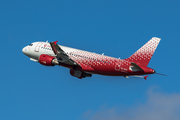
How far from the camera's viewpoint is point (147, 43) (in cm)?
4516

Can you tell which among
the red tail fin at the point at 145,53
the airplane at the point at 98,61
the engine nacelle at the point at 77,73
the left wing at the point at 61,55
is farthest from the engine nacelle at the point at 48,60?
the red tail fin at the point at 145,53

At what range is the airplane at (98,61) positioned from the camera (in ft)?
142

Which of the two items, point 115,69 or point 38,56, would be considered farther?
point 38,56

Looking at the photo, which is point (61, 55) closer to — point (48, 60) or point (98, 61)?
point (48, 60)

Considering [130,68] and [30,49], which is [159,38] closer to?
[130,68]

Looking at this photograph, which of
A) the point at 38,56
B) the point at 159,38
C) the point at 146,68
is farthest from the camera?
the point at 38,56

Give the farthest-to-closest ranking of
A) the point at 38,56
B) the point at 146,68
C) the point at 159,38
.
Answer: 1. the point at 38,56
2. the point at 159,38
3. the point at 146,68

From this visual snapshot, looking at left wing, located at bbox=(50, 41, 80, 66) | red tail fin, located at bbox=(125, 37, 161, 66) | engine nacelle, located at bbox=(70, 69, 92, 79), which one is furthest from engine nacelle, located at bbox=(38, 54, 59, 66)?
red tail fin, located at bbox=(125, 37, 161, 66)

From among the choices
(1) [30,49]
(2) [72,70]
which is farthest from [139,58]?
(1) [30,49]

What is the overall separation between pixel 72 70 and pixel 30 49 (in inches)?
360

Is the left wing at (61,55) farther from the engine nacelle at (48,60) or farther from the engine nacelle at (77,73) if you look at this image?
the engine nacelle at (77,73)

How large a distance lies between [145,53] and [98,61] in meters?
7.44

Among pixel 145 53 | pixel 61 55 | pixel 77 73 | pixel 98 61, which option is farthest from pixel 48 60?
pixel 145 53

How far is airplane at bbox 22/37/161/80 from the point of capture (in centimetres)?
4322
